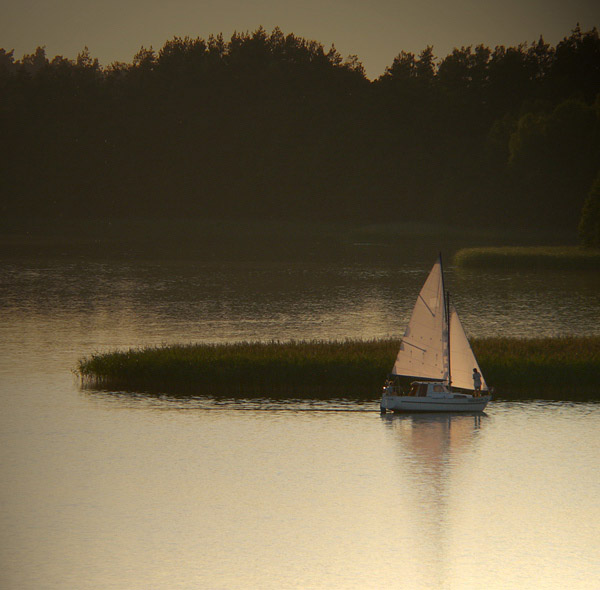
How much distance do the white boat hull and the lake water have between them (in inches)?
23.1

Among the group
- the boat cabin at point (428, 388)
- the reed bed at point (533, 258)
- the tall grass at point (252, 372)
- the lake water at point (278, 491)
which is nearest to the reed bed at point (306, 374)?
the tall grass at point (252, 372)

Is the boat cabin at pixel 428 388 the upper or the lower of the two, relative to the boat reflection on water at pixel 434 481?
upper

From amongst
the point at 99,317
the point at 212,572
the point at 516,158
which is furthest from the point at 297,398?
the point at 516,158

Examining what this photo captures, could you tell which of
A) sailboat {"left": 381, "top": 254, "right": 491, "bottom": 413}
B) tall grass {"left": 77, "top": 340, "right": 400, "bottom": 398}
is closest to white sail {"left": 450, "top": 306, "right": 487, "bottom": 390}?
sailboat {"left": 381, "top": 254, "right": 491, "bottom": 413}

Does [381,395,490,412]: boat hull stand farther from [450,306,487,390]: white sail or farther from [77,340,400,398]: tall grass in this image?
[77,340,400,398]: tall grass

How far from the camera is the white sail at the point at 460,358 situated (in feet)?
137

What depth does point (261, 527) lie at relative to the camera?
90.6 feet

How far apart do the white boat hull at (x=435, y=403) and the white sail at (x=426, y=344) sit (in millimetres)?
884

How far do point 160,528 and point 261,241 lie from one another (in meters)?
149

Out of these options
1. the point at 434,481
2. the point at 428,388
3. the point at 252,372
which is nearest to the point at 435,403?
the point at 428,388

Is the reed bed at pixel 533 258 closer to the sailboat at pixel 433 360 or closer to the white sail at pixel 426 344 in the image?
the sailboat at pixel 433 360

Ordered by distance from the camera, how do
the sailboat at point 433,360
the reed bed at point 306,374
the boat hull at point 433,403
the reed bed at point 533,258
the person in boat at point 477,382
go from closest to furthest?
the boat hull at point 433,403
the sailboat at point 433,360
the person in boat at point 477,382
the reed bed at point 306,374
the reed bed at point 533,258

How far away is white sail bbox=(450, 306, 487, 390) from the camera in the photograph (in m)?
41.8

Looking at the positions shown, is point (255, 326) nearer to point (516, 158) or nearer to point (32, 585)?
point (32, 585)
